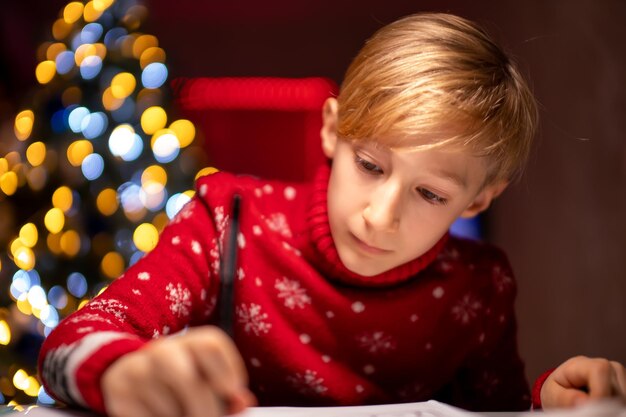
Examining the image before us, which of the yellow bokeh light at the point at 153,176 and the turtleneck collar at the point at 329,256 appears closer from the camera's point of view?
the turtleneck collar at the point at 329,256

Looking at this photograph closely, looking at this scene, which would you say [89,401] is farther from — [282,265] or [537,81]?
[537,81]

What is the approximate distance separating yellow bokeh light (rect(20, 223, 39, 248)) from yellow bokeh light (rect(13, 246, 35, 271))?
0.05 ft

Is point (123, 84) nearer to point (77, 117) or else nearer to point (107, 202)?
point (77, 117)

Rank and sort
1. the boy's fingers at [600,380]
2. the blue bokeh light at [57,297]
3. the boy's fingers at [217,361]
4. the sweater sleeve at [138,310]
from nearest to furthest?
the boy's fingers at [217,361], the sweater sleeve at [138,310], the boy's fingers at [600,380], the blue bokeh light at [57,297]

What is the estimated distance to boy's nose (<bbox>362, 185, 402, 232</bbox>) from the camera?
0.75 meters

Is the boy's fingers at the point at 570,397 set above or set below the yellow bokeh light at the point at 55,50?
below

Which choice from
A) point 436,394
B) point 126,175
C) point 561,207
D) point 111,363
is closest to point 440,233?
point 436,394

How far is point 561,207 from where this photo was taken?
132cm

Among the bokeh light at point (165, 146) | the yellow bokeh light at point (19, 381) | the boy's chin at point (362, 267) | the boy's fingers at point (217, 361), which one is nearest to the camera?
the boy's fingers at point (217, 361)

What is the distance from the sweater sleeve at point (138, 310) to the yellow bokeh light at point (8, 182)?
0.46 meters

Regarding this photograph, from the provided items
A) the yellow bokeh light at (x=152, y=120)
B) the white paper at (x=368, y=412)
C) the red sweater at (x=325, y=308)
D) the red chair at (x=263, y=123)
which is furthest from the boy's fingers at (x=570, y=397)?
the red chair at (x=263, y=123)

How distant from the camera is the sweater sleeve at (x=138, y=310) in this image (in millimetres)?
576

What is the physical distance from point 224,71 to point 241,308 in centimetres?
111

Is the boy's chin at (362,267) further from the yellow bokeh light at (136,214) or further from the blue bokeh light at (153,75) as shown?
the blue bokeh light at (153,75)
